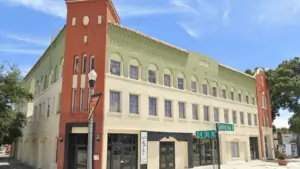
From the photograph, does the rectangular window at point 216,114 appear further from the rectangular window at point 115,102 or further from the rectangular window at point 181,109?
the rectangular window at point 115,102

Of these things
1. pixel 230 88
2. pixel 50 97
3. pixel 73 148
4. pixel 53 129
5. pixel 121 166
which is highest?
pixel 230 88

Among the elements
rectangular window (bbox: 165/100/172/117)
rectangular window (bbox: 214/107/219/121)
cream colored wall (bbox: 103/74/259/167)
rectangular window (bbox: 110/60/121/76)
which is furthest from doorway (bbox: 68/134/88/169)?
rectangular window (bbox: 214/107/219/121)

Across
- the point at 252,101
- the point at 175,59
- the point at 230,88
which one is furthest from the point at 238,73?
the point at 175,59

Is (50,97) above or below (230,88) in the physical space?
below

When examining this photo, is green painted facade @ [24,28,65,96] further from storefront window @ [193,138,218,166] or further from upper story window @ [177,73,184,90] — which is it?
storefront window @ [193,138,218,166]

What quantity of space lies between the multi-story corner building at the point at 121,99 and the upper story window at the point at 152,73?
0.29 ft

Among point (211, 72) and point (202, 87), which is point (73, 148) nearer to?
point (202, 87)

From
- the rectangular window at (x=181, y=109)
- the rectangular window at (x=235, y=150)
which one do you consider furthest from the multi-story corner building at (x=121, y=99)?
the rectangular window at (x=235, y=150)

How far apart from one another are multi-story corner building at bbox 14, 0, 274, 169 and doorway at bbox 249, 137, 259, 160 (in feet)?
18.5

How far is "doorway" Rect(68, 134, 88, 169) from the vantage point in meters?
19.5

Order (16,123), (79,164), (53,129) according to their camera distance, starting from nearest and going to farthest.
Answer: (79,164)
(53,129)
(16,123)

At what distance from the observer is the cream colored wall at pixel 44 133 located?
22.3 m

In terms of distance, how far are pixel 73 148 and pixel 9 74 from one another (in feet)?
33.9

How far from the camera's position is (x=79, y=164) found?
19438mm
